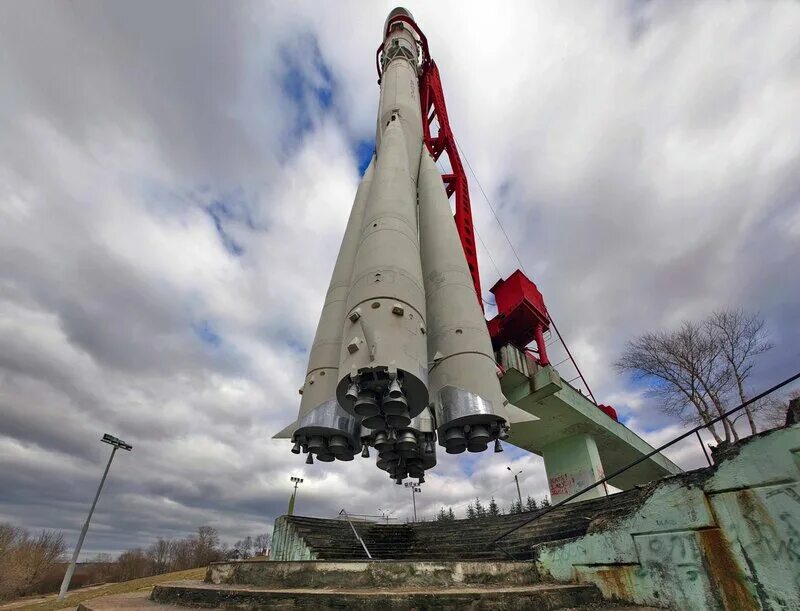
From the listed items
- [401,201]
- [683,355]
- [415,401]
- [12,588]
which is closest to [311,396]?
[415,401]

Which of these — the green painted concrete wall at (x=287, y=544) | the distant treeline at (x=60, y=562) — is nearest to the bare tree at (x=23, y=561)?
the distant treeline at (x=60, y=562)

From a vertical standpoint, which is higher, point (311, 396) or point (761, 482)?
point (311, 396)

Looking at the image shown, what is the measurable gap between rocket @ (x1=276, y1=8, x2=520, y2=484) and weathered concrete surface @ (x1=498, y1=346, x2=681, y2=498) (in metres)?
6.15

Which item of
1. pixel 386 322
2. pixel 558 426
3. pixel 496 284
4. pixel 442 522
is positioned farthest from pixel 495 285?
pixel 386 322

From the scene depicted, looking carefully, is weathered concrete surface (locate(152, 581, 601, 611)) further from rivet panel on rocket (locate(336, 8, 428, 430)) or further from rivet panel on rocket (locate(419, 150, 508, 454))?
rivet panel on rocket (locate(419, 150, 508, 454))

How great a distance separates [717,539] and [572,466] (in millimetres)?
12921

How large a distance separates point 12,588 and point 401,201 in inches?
2206

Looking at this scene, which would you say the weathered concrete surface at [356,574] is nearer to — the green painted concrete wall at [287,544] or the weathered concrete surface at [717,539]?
the weathered concrete surface at [717,539]

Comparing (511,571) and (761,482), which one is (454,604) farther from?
(761,482)

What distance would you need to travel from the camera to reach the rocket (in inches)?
226

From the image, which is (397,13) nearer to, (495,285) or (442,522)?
(495,285)

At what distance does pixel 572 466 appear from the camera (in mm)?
15859

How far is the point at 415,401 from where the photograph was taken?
605 cm

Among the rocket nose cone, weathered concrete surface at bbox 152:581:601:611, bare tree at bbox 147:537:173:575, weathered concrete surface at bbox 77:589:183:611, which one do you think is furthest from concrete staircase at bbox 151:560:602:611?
bare tree at bbox 147:537:173:575
